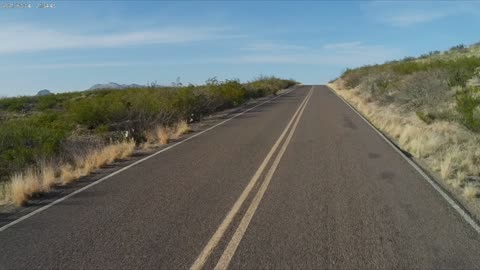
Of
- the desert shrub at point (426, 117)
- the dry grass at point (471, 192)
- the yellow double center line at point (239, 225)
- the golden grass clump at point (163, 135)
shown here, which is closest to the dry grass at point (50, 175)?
the golden grass clump at point (163, 135)

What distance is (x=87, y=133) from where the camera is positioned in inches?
898

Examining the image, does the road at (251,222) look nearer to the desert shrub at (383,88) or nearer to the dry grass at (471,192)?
the dry grass at (471,192)

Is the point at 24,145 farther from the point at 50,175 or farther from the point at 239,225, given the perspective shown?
the point at 239,225

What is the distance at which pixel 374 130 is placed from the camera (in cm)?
2016

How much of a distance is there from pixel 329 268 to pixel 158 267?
1.80 metres

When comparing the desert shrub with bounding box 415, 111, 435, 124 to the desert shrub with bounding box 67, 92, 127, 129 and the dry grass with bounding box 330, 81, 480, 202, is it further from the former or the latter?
the desert shrub with bounding box 67, 92, 127, 129

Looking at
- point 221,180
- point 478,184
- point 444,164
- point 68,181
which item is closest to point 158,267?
point 221,180

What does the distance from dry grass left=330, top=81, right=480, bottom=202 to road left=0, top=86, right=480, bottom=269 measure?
0.71 m

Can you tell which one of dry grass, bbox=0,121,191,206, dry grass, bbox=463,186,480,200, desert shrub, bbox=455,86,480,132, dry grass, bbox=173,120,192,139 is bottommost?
dry grass, bbox=463,186,480,200

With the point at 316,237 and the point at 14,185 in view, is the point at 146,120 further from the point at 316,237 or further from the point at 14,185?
the point at 316,237

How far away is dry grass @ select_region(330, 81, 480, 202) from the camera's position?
1106cm

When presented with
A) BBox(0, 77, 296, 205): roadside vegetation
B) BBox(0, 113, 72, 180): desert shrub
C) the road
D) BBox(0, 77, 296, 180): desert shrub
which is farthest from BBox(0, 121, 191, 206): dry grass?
BBox(0, 113, 72, 180): desert shrub

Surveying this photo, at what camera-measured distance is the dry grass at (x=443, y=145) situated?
11065mm

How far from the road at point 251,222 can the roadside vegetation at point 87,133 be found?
3.93ft
